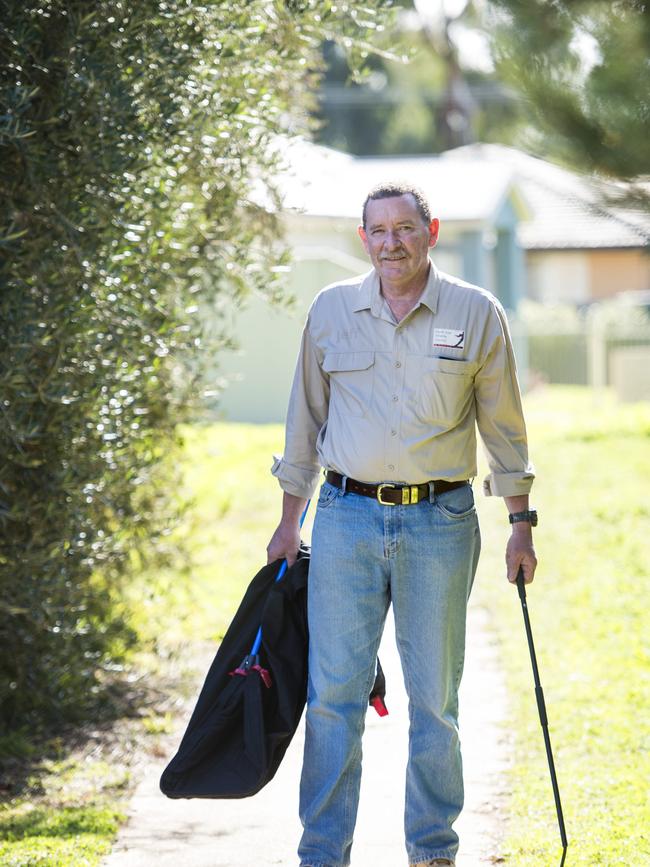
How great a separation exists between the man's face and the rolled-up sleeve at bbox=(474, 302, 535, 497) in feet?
1.05

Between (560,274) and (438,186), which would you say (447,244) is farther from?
(560,274)

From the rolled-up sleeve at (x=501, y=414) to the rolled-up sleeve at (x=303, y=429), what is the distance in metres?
0.54

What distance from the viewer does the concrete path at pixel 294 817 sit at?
496 centimetres

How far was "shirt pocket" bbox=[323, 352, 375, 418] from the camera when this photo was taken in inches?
170

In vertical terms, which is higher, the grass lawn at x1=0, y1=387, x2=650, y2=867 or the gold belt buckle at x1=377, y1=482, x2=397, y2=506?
the gold belt buckle at x1=377, y1=482, x2=397, y2=506

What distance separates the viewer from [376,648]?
4359 mm

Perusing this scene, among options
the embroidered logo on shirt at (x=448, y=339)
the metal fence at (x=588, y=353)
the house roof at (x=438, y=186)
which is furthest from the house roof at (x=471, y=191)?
the embroidered logo on shirt at (x=448, y=339)

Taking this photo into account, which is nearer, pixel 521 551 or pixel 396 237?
pixel 396 237

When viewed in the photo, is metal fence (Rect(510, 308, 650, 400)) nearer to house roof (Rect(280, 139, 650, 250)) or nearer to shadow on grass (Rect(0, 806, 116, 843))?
house roof (Rect(280, 139, 650, 250))

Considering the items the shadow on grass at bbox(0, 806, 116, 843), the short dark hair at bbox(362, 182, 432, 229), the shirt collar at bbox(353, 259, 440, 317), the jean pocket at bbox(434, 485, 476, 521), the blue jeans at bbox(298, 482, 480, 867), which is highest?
the short dark hair at bbox(362, 182, 432, 229)

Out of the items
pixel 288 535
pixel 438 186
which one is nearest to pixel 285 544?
pixel 288 535

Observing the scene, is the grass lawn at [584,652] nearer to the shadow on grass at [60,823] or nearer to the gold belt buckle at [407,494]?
the gold belt buckle at [407,494]

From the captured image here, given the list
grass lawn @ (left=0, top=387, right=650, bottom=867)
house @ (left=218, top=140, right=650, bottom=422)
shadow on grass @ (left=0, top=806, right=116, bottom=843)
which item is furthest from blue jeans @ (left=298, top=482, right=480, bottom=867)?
shadow on grass @ (left=0, top=806, right=116, bottom=843)

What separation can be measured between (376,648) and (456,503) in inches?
21.3
